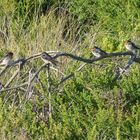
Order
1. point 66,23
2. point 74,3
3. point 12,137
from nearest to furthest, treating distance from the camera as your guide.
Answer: point 12,137
point 66,23
point 74,3

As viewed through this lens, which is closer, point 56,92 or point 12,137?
point 12,137

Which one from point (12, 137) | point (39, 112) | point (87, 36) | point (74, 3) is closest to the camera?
point (12, 137)

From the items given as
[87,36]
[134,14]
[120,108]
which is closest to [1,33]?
[87,36]

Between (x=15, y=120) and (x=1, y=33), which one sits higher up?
(x=15, y=120)

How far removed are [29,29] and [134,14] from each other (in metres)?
1.73

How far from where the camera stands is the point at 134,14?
9852mm

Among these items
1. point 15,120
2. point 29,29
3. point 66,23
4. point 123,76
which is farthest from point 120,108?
point 66,23

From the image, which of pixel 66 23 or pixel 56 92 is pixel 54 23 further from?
pixel 56 92

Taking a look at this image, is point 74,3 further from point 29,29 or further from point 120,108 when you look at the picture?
point 120,108

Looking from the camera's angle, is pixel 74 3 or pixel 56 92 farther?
pixel 74 3

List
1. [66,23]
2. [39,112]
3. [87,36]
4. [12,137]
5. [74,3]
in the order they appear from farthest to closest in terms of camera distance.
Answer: [74,3]
[66,23]
[87,36]
[39,112]
[12,137]

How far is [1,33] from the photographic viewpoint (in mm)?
8594

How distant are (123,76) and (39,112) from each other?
0.69 m

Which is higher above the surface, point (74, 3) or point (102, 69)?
point (102, 69)
